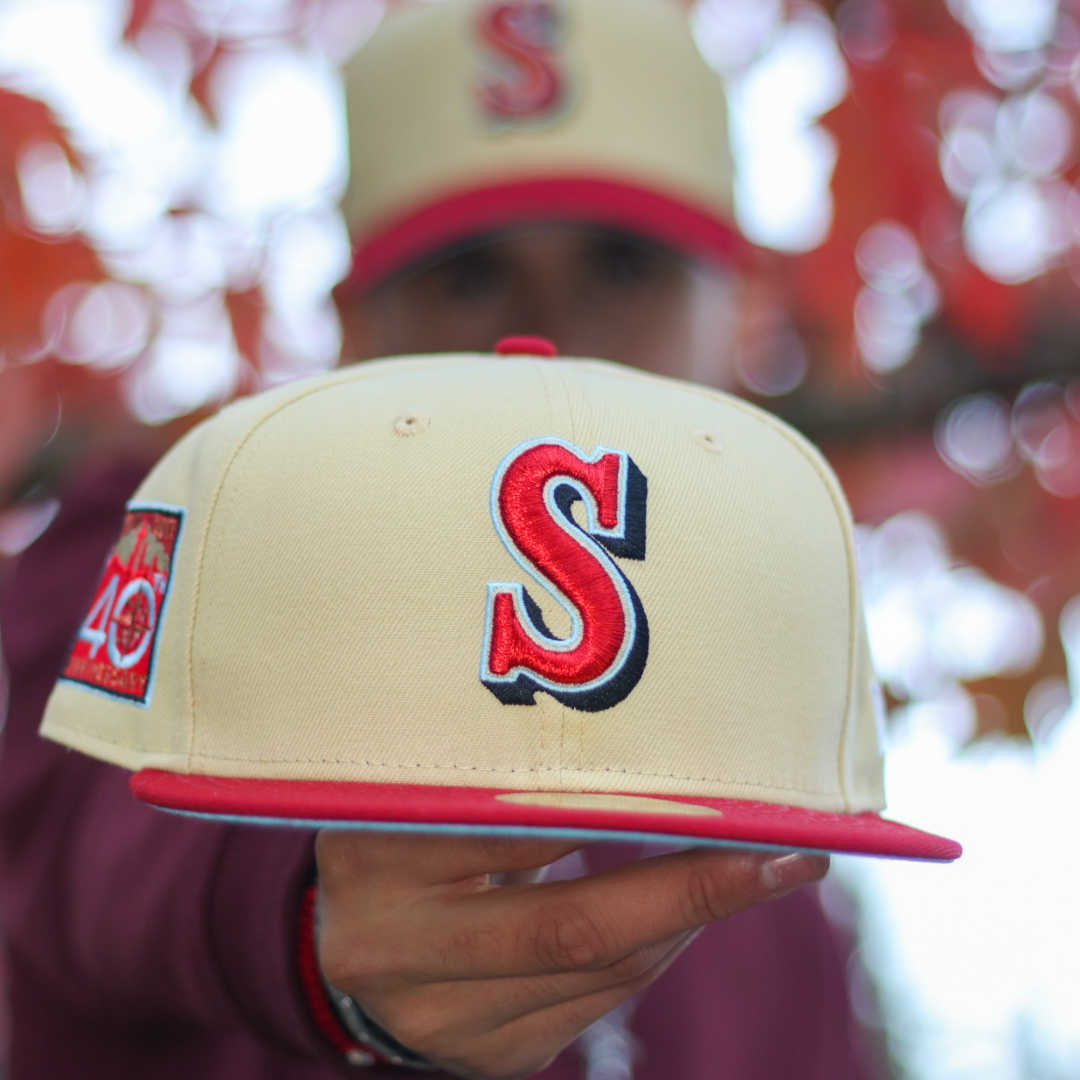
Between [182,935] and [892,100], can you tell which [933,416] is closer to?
[892,100]

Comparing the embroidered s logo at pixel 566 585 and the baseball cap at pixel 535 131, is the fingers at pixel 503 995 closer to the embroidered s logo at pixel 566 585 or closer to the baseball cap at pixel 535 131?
the embroidered s logo at pixel 566 585

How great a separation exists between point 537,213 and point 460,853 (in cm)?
103

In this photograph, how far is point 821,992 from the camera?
1544 millimetres

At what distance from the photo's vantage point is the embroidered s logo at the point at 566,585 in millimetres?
694

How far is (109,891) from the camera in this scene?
3.14 ft

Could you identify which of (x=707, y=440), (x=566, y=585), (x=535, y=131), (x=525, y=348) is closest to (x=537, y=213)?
(x=535, y=131)

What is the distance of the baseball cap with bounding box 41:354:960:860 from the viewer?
688mm

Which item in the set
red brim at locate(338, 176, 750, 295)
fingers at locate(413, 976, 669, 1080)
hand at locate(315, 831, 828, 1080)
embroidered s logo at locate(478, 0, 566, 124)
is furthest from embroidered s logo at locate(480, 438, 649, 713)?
embroidered s logo at locate(478, 0, 566, 124)

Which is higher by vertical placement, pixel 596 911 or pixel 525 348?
pixel 525 348

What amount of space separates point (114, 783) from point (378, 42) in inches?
47.1

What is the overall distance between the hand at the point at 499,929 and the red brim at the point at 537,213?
979 millimetres

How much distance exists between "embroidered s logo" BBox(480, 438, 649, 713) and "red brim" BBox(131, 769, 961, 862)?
0.08 m

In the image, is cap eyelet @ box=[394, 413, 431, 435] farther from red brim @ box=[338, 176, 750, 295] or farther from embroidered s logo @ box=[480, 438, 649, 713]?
red brim @ box=[338, 176, 750, 295]

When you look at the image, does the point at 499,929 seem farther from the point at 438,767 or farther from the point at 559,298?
the point at 559,298
